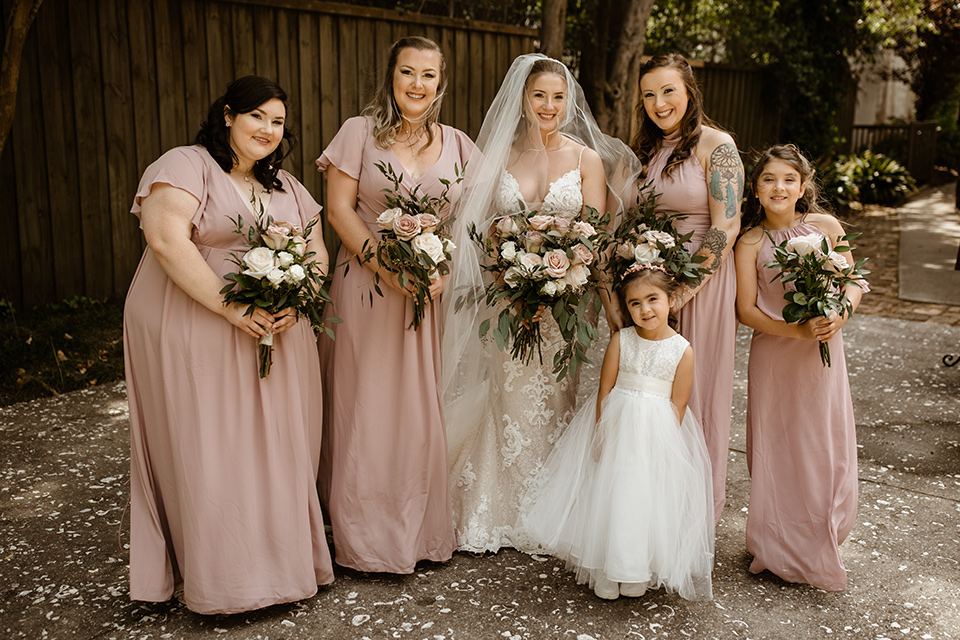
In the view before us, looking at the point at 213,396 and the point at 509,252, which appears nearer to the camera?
the point at 213,396

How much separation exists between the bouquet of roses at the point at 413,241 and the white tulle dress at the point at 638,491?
2.91 ft

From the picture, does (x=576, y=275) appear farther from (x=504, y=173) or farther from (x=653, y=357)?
(x=504, y=173)

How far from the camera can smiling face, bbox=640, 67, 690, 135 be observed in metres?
3.57

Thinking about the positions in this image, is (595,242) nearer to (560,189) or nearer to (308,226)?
(560,189)

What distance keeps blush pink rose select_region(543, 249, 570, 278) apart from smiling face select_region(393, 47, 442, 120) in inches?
35.3

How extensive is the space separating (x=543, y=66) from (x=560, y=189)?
568 millimetres

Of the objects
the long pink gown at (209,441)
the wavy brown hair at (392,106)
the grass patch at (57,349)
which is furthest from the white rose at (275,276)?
the grass patch at (57,349)

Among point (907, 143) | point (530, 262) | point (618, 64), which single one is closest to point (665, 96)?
point (530, 262)

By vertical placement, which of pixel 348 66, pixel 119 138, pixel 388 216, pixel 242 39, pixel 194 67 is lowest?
pixel 388 216

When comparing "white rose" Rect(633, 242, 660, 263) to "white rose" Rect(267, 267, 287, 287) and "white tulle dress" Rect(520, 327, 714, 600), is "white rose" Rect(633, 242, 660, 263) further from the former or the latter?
"white rose" Rect(267, 267, 287, 287)

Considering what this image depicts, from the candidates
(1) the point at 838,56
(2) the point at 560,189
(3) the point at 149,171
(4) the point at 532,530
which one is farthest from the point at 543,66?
(1) the point at 838,56

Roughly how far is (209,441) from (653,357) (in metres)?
1.83

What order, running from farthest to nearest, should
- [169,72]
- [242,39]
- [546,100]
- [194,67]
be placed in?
[242,39], [194,67], [169,72], [546,100]

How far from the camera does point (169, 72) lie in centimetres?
686
